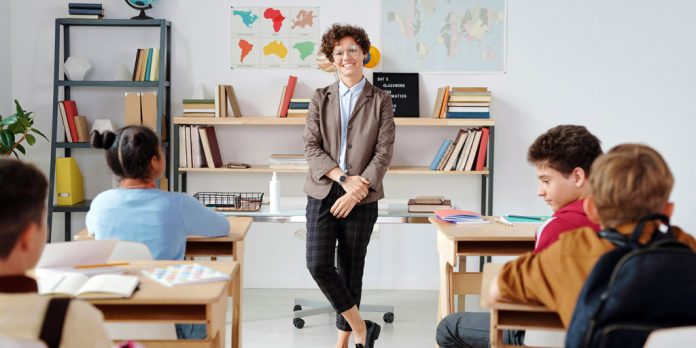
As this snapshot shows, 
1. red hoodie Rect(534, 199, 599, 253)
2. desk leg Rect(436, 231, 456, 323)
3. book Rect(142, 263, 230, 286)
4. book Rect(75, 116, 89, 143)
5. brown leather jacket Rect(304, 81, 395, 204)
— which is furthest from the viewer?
book Rect(75, 116, 89, 143)

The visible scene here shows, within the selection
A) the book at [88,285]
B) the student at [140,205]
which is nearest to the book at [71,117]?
the student at [140,205]

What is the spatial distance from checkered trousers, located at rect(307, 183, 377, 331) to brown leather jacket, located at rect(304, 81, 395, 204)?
0.19 feet

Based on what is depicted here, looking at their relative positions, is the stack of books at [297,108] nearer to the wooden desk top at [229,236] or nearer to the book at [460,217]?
the book at [460,217]

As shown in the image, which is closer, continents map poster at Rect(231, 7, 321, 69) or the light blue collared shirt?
the light blue collared shirt

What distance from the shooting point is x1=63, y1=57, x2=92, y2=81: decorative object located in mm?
5266

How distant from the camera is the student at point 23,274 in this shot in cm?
156

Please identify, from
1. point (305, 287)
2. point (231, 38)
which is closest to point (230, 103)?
point (231, 38)

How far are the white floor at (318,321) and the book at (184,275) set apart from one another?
5.80 feet

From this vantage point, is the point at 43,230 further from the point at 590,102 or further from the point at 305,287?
the point at 590,102

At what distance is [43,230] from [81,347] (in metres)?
0.26

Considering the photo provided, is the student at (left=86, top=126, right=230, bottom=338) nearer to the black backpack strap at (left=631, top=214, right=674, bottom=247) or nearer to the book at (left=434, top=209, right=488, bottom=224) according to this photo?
the book at (left=434, top=209, right=488, bottom=224)

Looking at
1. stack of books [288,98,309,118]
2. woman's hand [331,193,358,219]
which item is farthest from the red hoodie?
stack of books [288,98,309,118]

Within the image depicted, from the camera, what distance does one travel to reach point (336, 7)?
5.37 metres

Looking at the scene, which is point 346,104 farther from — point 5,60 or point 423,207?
point 5,60
